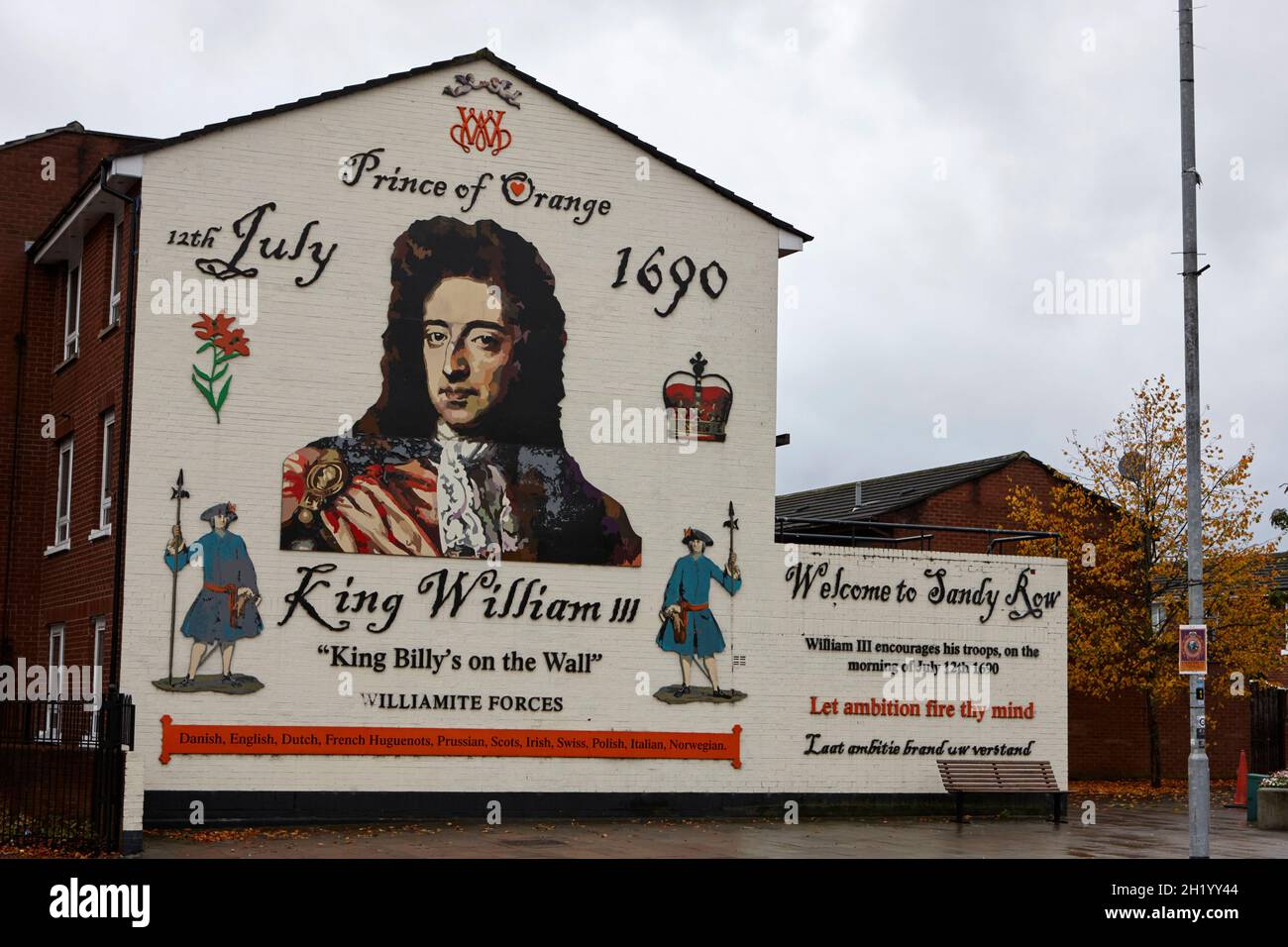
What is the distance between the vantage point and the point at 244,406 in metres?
21.5

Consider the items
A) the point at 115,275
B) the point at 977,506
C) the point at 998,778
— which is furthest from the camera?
the point at 977,506

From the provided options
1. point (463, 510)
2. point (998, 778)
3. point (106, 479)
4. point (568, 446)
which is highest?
point (568, 446)

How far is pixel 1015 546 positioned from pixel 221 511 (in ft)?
61.5

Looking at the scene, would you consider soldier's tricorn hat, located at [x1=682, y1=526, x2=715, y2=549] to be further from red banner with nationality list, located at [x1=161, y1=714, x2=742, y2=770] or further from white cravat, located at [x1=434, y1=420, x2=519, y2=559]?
red banner with nationality list, located at [x1=161, y1=714, x2=742, y2=770]

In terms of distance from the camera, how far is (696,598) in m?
23.3

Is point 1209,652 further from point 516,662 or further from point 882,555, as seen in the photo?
point 516,662

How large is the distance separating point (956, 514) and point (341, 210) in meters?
16.1

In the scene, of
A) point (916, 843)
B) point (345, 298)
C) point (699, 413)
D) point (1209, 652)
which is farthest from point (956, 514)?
point (345, 298)

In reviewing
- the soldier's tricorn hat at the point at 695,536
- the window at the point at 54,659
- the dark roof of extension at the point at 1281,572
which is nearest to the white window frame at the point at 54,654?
the window at the point at 54,659

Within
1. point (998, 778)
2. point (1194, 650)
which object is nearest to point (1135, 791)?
point (998, 778)

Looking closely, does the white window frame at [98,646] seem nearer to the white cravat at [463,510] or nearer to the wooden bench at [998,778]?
the white cravat at [463,510]

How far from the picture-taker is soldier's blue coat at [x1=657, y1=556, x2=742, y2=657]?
75.9ft

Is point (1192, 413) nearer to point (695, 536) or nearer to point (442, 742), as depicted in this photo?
point (695, 536)

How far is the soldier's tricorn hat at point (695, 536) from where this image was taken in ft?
76.9
